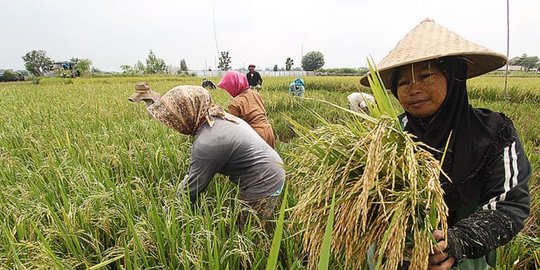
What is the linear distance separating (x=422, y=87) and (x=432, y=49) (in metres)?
0.14

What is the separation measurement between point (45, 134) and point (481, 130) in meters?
3.71

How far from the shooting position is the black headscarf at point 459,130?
0.98 metres

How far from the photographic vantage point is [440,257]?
743 millimetres

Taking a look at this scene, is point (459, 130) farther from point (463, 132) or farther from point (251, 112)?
point (251, 112)

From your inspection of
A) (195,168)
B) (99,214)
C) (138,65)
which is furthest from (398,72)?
(138,65)

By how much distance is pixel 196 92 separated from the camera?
6.40 feet

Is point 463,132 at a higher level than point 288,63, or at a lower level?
lower

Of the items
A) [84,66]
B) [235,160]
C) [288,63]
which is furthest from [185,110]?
[288,63]

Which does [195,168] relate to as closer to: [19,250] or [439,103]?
[19,250]

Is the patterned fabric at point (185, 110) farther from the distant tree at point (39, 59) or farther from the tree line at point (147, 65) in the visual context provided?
the distant tree at point (39, 59)

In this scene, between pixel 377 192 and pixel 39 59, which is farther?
pixel 39 59

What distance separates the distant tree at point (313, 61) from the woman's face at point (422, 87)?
76767 mm

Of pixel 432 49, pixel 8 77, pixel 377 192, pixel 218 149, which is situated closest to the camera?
pixel 377 192

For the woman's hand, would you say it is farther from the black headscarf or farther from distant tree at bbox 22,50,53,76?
distant tree at bbox 22,50,53,76
